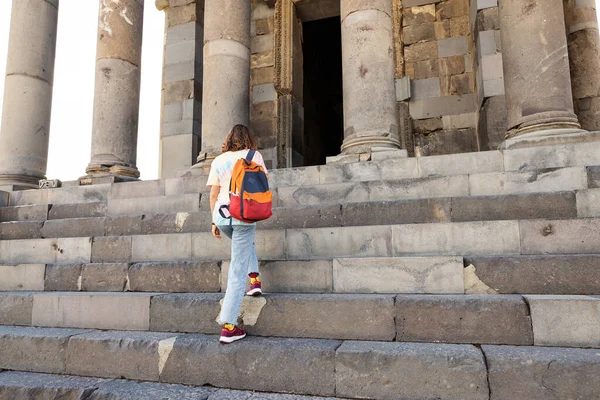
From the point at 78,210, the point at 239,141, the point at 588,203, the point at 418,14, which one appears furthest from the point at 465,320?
the point at 418,14

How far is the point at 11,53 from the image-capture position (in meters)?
9.11

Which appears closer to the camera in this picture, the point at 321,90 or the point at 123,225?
the point at 123,225

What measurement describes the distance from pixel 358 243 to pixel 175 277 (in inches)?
79.7

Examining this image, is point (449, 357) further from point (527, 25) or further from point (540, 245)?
point (527, 25)

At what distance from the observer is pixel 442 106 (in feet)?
32.9

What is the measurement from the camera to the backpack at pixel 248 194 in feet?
11.2

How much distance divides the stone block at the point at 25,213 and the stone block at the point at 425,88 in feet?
27.5

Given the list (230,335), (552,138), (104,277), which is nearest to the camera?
(230,335)

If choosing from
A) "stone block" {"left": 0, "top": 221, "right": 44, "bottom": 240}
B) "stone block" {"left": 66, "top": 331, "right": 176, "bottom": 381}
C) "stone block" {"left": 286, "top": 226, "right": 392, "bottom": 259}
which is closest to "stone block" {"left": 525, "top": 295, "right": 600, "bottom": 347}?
"stone block" {"left": 286, "top": 226, "right": 392, "bottom": 259}

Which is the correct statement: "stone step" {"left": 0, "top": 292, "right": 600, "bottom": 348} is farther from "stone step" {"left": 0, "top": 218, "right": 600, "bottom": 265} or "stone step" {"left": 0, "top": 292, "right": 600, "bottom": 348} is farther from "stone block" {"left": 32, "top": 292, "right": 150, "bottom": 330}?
"stone step" {"left": 0, "top": 218, "right": 600, "bottom": 265}

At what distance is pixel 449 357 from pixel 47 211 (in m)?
6.96

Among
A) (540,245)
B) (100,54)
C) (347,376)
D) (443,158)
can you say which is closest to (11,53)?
(100,54)

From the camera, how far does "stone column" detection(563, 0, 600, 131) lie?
8586 mm

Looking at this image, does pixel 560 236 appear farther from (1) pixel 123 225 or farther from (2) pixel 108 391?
(1) pixel 123 225
